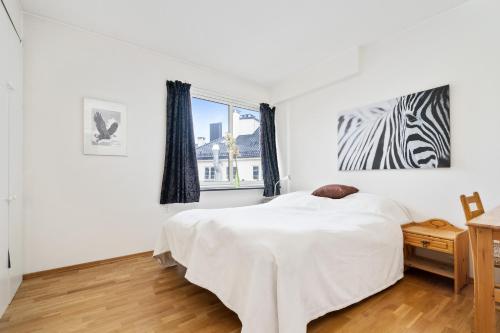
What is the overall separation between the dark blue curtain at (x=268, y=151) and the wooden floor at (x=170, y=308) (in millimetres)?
2335

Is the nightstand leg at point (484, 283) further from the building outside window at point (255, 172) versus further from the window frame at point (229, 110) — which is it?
the building outside window at point (255, 172)

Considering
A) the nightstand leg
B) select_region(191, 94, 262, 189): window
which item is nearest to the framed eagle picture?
select_region(191, 94, 262, 189): window

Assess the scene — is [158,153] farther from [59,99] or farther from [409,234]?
[409,234]

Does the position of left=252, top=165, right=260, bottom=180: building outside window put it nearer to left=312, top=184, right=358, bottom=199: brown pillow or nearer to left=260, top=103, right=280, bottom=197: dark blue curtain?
left=260, top=103, right=280, bottom=197: dark blue curtain

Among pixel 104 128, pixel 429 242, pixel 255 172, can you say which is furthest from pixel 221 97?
pixel 429 242

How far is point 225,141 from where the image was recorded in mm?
4211

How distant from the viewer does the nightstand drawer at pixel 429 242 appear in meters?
2.15

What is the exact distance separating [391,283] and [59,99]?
3.82m

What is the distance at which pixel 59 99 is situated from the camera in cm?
270

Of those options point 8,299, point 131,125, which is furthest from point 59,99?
point 8,299

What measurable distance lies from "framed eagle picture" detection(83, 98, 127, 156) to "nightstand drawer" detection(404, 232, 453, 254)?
3305mm

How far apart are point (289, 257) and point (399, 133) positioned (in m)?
2.20

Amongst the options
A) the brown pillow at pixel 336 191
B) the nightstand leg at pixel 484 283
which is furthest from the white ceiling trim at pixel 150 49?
the nightstand leg at pixel 484 283

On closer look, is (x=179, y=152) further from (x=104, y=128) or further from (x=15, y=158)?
(x=15, y=158)
